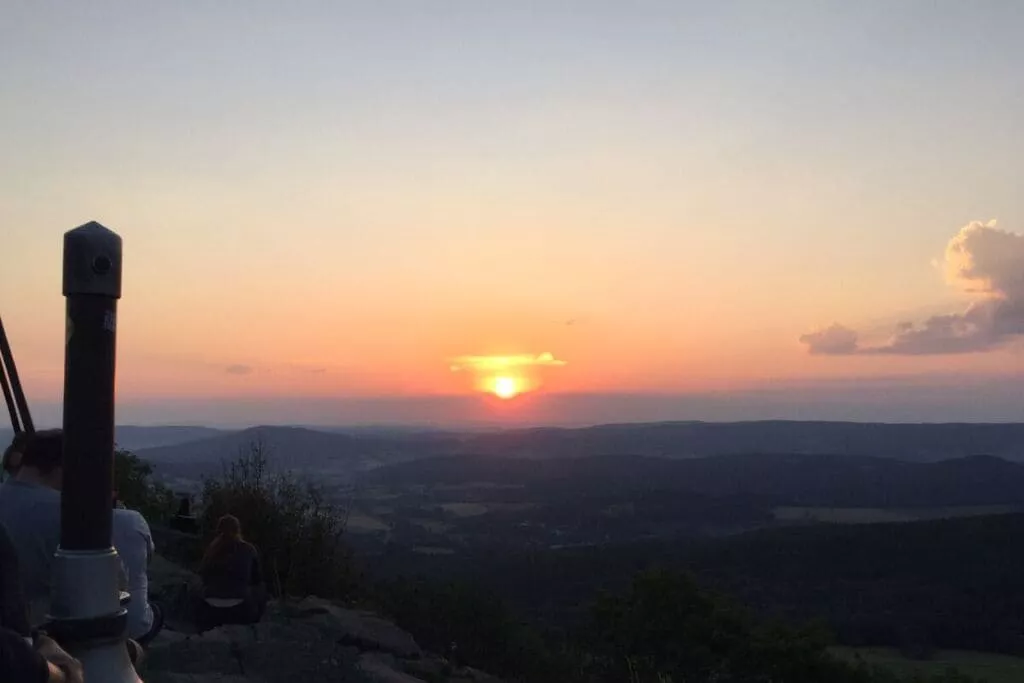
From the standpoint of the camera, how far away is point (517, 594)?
34.9 m

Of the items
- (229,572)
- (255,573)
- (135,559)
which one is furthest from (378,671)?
(135,559)

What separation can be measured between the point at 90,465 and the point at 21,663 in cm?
48

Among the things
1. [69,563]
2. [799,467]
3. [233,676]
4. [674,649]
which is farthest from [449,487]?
[69,563]

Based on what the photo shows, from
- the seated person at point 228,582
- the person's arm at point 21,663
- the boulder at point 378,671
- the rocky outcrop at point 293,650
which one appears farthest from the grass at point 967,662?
the person's arm at point 21,663

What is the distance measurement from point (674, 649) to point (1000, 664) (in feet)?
77.6

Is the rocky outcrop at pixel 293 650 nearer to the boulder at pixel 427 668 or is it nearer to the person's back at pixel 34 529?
the boulder at pixel 427 668

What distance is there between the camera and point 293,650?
7902 mm

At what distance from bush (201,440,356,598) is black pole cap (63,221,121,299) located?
9.66 m

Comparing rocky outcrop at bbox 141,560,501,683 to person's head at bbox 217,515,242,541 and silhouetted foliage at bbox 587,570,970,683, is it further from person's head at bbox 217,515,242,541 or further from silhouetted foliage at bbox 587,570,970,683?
silhouetted foliage at bbox 587,570,970,683

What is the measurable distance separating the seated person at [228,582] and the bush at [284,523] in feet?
9.57

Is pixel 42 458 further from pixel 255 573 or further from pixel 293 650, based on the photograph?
pixel 255 573

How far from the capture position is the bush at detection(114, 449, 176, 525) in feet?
41.2

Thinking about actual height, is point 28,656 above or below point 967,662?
above

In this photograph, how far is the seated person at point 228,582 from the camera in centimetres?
824
